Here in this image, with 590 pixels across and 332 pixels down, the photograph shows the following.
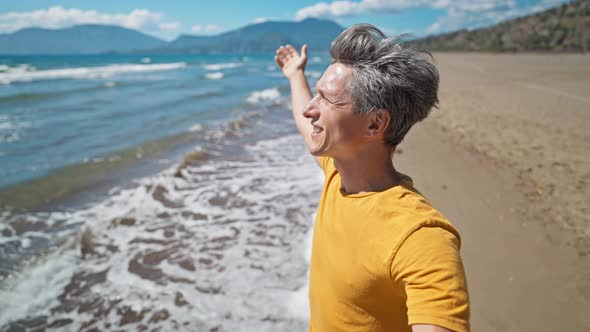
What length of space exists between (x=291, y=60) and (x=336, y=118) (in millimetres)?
1360

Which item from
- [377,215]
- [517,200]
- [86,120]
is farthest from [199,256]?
[86,120]

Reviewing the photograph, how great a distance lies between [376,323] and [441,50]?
62.8m

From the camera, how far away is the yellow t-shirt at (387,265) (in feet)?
3.12

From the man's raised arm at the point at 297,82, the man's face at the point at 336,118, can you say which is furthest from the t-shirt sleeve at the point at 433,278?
the man's raised arm at the point at 297,82

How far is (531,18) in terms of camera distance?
43.6 meters

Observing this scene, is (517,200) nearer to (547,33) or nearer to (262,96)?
(262,96)

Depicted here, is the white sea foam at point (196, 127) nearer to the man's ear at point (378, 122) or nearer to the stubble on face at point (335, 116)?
the stubble on face at point (335, 116)

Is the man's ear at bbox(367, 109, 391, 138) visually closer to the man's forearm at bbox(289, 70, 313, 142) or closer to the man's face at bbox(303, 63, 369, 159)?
the man's face at bbox(303, 63, 369, 159)

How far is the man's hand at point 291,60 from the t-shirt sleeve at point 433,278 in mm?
1606

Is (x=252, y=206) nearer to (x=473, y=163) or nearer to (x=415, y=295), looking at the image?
(x=473, y=163)

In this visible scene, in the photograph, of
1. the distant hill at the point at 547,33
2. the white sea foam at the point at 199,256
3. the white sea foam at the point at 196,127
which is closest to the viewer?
the white sea foam at the point at 199,256

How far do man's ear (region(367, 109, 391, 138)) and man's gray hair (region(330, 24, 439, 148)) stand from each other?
2cm

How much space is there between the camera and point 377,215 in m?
1.17

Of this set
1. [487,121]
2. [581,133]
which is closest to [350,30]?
[581,133]
